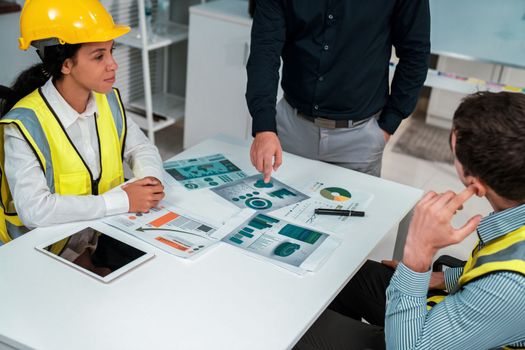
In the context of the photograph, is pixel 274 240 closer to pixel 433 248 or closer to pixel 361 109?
pixel 433 248

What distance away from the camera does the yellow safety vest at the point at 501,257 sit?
1.14 metres

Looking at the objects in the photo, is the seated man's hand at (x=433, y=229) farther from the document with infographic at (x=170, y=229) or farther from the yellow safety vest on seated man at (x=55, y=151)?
the yellow safety vest on seated man at (x=55, y=151)

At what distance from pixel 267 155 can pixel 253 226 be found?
0.81ft

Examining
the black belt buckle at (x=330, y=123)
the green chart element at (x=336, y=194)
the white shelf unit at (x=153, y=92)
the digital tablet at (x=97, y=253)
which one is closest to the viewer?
the digital tablet at (x=97, y=253)

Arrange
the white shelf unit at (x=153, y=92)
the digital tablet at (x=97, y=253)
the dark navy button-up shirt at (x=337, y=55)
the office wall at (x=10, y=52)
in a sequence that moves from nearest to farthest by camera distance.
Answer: the digital tablet at (x=97, y=253) → the dark navy button-up shirt at (x=337, y=55) → the office wall at (x=10, y=52) → the white shelf unit at (x=153, y=92)

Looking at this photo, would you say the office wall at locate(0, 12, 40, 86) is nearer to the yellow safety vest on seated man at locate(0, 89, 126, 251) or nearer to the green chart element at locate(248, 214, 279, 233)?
the yellow safety vest on seated man at locate(0, 89, 126, 251)

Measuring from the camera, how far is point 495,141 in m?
1.19

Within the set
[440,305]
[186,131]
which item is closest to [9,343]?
[440,305]

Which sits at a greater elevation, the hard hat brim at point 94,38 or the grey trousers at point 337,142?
the hard hat brim at point 94,38

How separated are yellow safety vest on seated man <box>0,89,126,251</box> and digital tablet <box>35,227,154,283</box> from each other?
24 centimetres

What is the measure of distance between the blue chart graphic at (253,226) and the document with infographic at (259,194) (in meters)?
0.05

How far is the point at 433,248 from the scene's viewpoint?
1.28 meters

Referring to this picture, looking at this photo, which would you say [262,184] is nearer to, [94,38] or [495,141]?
[94,38]

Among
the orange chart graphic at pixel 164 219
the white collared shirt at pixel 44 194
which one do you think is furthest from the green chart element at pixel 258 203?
the white collared shirt at pixel 44 194
